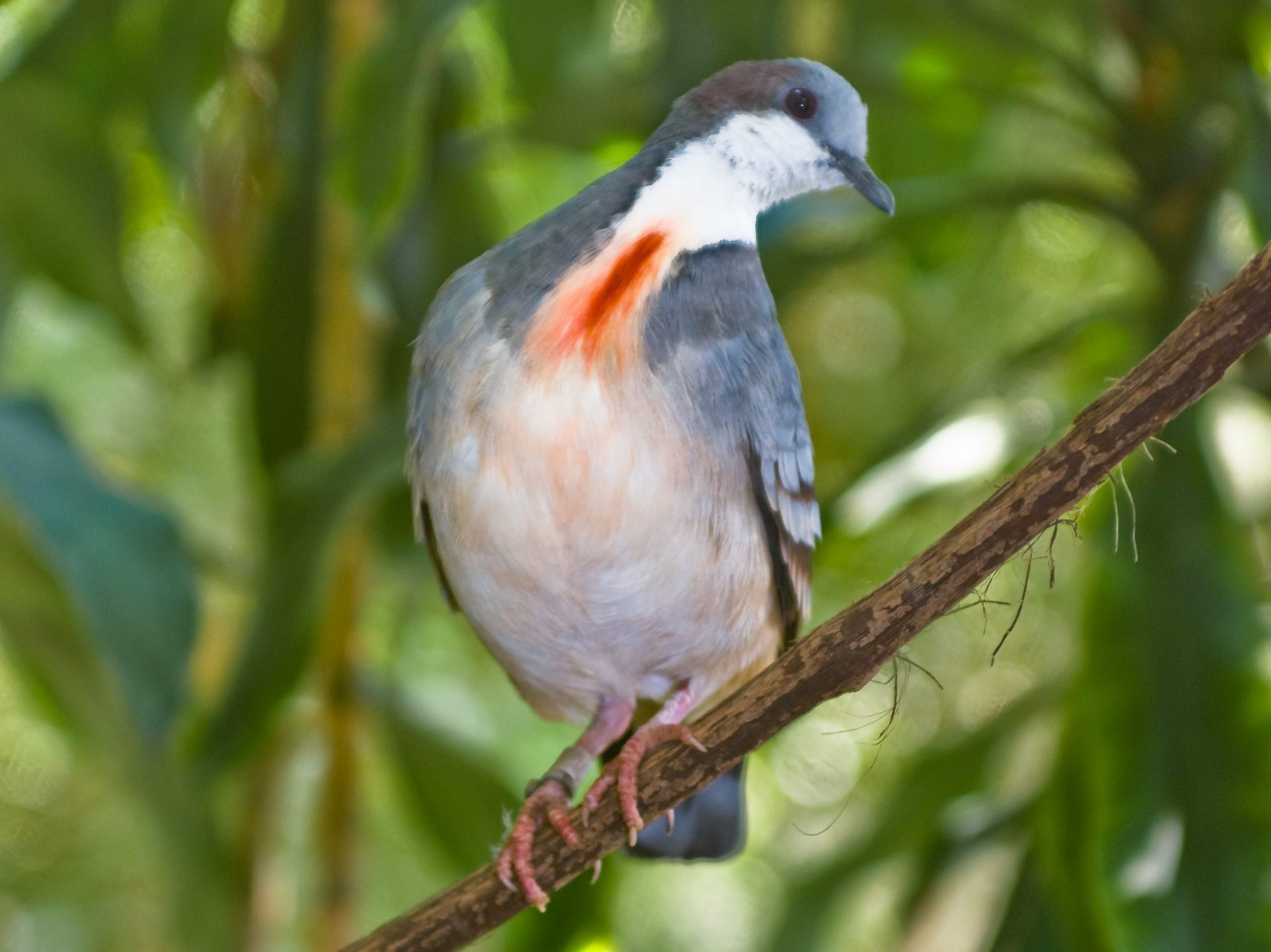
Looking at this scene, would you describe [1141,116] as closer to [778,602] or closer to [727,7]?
[727,7]

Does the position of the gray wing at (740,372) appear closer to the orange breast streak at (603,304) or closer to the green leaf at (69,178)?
the orange breast streak at (603,304)

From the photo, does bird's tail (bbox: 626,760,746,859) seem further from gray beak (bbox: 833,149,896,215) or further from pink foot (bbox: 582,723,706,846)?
gray beak (bbox: 833,149,896,215)

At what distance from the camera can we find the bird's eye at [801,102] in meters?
0.41

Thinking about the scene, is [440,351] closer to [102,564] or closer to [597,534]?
[597,534]

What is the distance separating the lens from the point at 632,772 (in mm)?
506

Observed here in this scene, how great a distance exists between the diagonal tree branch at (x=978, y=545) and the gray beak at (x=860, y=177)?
10cm

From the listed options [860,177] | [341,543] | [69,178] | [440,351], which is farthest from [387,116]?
[69,178]

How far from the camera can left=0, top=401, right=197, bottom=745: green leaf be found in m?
0.78

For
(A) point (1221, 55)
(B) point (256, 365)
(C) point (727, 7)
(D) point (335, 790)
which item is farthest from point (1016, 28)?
(D) point (335, 790)

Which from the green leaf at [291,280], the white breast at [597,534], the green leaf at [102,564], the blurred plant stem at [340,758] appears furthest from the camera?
the green leaf at [291,280]

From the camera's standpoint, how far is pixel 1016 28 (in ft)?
3.19

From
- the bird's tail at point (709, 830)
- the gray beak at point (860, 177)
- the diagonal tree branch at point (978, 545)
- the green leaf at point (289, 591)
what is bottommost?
the bird's tail at point (709, 830)

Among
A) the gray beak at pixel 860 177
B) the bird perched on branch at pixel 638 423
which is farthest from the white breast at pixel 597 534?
the gray beak at pixel 860 177

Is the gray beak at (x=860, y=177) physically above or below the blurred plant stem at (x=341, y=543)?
above
